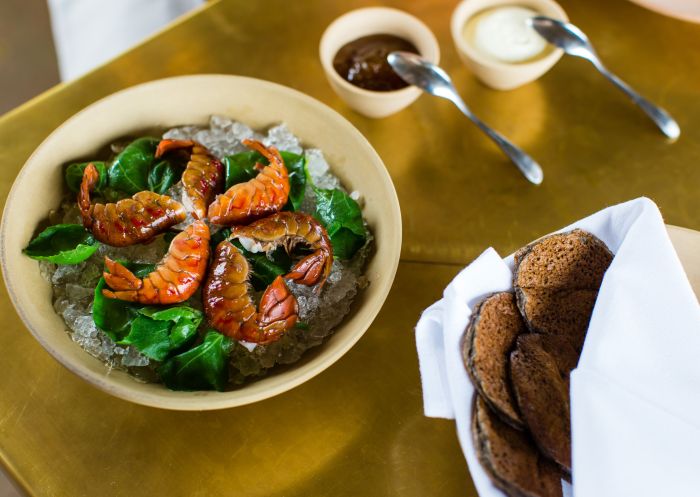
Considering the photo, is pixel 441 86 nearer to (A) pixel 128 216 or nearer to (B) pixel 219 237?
(B) pixel 219 237

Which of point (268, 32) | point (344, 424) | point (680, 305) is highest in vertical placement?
point (268, 32)

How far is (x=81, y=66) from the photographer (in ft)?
6.57

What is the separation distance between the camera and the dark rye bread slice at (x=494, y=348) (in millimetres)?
923

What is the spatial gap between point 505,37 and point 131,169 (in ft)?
2.95

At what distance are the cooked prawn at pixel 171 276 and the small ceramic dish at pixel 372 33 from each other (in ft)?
1.61

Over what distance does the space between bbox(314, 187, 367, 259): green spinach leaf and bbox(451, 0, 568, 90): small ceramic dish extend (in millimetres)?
513

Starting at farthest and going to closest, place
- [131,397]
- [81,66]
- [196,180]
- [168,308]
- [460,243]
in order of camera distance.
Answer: [81,66]
[460,243]
[196,180]
[168,308]
[131,397]

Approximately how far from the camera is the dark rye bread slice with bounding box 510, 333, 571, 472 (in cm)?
91

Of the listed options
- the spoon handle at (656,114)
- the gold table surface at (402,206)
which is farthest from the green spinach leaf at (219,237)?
the spoon handle at (656,114)

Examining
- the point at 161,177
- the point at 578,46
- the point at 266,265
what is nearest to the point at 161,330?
the point at 266,265

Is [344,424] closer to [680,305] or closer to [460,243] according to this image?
[460,243]

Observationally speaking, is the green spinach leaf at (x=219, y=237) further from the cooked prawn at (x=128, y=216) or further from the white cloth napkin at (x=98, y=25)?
the white cloth napkin at (x=98, y=25)

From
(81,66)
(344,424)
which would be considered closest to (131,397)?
(344,424)

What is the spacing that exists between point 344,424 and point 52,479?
1.66 ft
